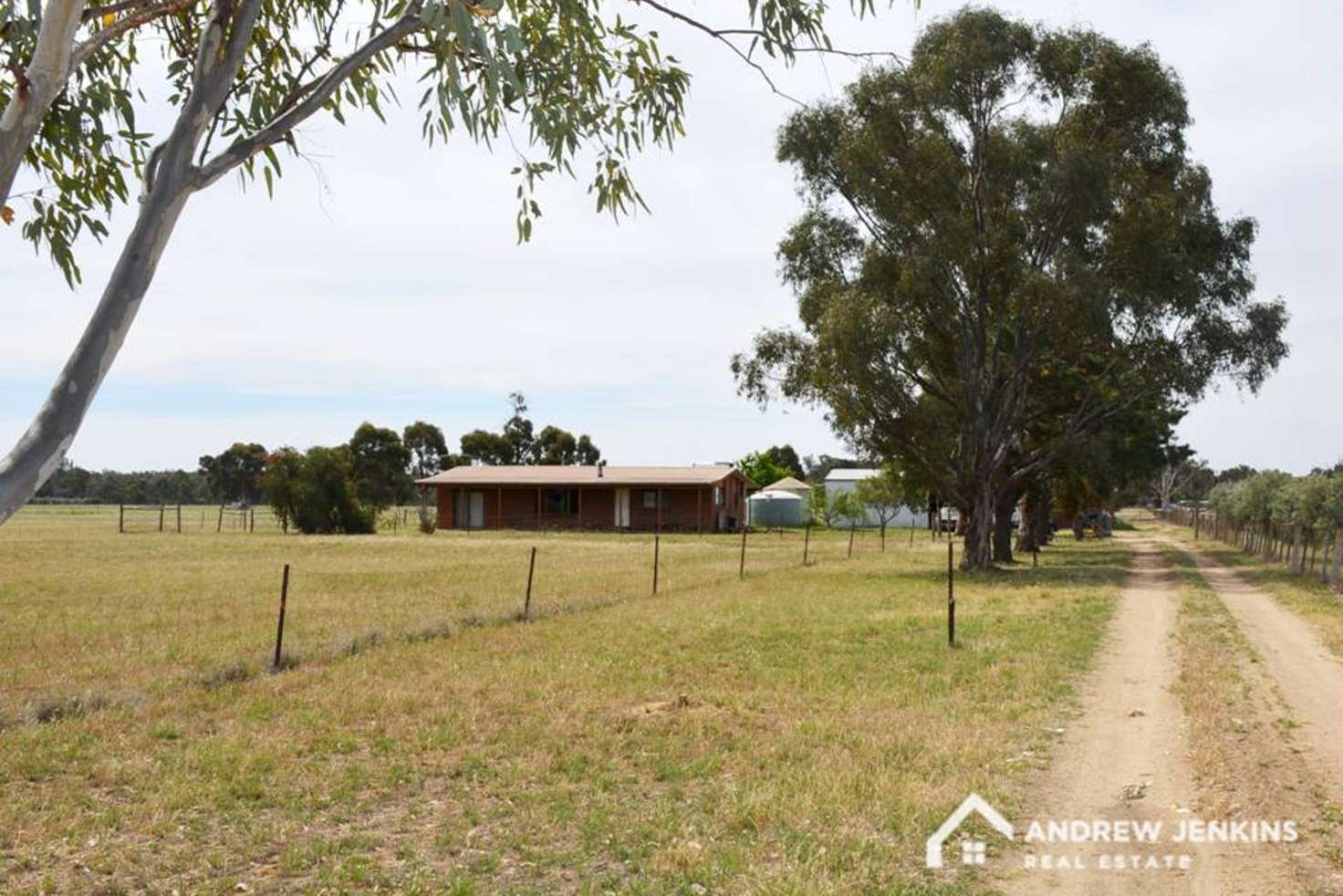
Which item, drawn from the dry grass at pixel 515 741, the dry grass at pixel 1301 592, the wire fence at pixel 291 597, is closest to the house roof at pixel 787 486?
the wire fence at pixel 291 597

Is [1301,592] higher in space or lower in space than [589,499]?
lower

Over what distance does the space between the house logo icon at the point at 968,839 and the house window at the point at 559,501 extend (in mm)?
Result: 59795

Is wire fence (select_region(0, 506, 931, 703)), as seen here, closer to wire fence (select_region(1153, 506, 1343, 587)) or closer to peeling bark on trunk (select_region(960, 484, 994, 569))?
peeling bark on trunk (select_region(960, 484, 994, 569))

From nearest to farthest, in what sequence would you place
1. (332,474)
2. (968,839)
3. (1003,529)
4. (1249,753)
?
(968,839), (1249,753), (1003,529), (332,474)

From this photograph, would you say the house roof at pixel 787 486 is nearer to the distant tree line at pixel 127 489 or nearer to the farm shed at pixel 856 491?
the farm shed at pixel 856 491

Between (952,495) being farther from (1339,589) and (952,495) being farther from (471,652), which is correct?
(471,652)

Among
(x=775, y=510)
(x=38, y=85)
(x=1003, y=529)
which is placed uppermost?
(x=38, y=85)

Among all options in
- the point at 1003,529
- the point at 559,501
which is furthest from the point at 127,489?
the point at 1003,529

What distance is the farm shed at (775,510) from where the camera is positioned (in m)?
77.4

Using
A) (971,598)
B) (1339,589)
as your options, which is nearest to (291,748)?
(971,598)

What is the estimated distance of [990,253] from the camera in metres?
31.8

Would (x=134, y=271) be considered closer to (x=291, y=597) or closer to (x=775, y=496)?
(x=291, y=597)

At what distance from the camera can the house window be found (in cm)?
6719

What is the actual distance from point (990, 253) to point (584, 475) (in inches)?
1526
